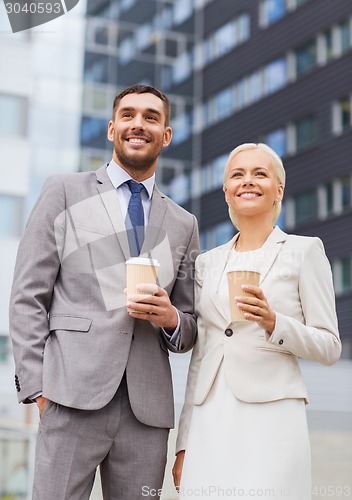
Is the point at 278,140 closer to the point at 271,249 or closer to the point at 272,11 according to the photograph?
the point at 272,11

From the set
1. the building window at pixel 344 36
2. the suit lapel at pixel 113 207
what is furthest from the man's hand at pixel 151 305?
the building window at pixel 344 36

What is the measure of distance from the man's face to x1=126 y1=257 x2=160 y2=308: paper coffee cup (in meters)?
0.44

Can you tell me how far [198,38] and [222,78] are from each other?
95 cm

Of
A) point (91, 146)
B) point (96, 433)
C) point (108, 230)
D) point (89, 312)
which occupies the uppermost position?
point (91, 146)

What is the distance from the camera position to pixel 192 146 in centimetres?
1683

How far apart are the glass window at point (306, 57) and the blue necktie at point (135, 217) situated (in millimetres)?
14155

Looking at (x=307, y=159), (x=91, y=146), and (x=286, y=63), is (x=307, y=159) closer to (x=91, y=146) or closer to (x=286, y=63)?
(x=286, y=63)

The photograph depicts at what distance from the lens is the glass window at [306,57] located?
53.3ft

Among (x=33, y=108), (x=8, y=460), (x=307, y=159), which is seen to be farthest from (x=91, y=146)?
(x=8, y=460)

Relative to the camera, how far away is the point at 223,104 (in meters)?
17.5

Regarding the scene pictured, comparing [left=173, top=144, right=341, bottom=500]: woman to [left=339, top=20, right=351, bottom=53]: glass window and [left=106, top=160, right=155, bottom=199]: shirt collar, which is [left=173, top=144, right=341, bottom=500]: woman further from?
[left=339, top=20, right=351, bottom=53]: glass window

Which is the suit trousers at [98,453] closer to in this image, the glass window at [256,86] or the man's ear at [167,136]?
the man's ear at [167,136]

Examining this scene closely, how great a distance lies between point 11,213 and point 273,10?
24.2ft

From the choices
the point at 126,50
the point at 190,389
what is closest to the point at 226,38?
the point at 126,50
